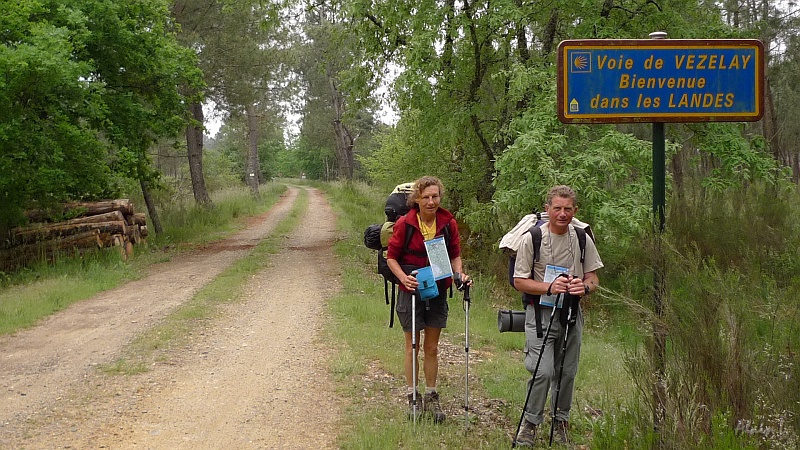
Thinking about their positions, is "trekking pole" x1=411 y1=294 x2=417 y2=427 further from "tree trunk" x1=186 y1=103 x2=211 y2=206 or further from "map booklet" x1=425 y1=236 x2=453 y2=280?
"tree trunk" x1=186 y1=103 x2=211 y2=206

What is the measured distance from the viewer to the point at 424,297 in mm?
5422

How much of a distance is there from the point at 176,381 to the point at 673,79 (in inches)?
197

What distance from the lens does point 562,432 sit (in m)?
5.11

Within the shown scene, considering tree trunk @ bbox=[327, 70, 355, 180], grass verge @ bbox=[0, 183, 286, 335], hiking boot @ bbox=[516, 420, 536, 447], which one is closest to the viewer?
hiking boot @ bbox=[516, 420, 536, 447]

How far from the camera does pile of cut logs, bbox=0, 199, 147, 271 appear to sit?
1496cm

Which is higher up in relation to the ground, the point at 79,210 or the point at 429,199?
the point at 429,199

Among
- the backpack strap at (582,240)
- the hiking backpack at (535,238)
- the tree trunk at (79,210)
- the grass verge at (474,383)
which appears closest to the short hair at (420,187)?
the hiking backpack at (535,238)

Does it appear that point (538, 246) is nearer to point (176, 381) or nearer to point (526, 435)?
point (526, 435)

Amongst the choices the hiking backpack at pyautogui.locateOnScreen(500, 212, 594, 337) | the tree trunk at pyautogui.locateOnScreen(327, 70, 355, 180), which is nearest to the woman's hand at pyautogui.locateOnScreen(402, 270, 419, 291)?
the hiking backpack at pyautogui.locateOnScreen(500, 212, 594, 337)

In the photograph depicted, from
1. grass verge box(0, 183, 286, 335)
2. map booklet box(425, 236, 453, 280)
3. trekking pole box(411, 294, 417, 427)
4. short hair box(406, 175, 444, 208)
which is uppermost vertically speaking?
short hair box(406, 175, 444, 208)

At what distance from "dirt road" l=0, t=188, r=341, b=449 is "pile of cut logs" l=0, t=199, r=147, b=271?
12.8 feet

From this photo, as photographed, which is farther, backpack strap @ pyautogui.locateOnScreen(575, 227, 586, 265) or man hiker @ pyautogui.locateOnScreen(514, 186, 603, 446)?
backpack strap @ pyautogui.locateOnScreen(575, 227, 586, 265)

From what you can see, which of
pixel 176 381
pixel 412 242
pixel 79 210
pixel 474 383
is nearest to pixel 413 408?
pixel 412 242

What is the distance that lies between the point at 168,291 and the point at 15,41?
5830mm
